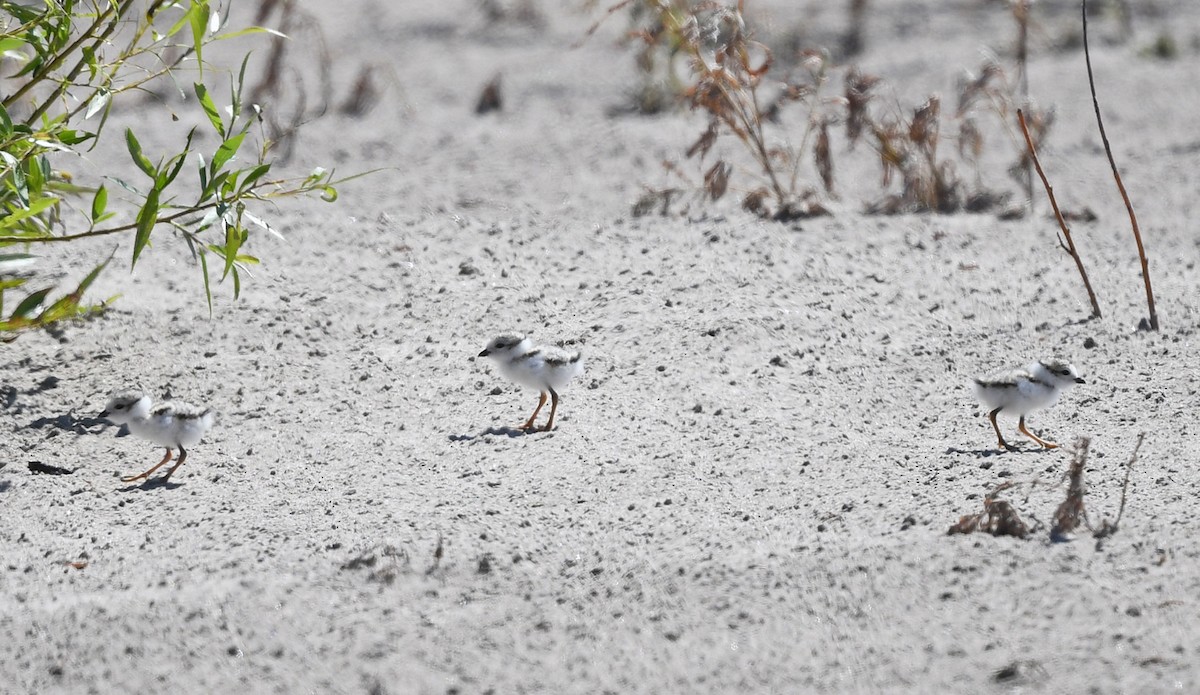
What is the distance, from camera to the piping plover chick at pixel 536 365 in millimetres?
7223

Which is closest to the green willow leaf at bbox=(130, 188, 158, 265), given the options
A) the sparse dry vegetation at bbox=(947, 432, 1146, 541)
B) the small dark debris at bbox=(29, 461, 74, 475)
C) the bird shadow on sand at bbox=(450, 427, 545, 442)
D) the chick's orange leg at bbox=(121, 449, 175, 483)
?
the chick's orange leg at bbox=(121, 449, 175, 483)

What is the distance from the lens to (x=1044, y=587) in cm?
546

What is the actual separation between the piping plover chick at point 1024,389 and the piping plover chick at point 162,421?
3.65 meters

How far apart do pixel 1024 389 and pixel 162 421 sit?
3949 millimetres

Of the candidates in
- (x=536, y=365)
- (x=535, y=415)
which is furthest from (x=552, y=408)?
(x=536, y=365)

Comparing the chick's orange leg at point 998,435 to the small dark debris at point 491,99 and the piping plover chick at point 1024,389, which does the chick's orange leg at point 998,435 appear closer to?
the piping plover chick at point 1024,389

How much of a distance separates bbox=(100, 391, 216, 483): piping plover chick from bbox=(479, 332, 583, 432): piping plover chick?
4.73 ft

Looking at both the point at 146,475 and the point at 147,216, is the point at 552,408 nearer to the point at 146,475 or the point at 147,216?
the point at 146,475

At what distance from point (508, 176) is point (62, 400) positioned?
16.0 feet

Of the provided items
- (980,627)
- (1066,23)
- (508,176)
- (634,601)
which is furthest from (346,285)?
(1066,23)

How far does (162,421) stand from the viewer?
6.79m

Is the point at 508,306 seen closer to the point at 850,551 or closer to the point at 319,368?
the point at 319,368

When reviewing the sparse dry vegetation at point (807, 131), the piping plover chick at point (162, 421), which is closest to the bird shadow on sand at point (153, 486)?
the piping plover chick at point (162, 421)

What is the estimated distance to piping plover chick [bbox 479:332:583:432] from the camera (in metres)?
7.22
